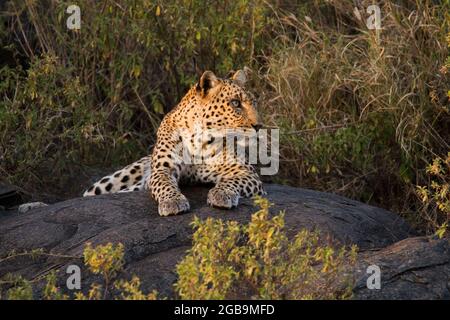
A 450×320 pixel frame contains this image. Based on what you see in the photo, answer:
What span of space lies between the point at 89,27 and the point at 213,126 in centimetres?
279

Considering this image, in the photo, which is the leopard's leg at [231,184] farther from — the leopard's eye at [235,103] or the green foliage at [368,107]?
the green foliage at [368,107]

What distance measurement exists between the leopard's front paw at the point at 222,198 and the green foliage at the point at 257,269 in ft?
4.42

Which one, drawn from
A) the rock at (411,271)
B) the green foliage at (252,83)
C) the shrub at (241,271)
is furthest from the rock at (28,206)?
the rock at (411,271)

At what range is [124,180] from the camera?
9695 millimetres

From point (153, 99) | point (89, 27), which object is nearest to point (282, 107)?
point (153, 99)

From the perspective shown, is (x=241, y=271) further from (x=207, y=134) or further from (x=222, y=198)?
(x=207, y=134)

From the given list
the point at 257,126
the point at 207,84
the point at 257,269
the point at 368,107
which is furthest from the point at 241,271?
the point at 368,107

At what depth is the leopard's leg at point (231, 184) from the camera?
26.7 ft

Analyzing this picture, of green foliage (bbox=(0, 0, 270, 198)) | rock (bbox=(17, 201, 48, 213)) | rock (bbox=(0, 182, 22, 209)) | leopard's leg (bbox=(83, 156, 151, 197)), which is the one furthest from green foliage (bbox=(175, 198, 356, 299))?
green foliage (bbox=(0, 0, 270, 198))

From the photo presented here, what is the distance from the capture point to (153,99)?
36.7ft

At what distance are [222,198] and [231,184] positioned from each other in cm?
35

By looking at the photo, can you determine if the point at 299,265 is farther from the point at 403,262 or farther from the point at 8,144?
the point at 8,144

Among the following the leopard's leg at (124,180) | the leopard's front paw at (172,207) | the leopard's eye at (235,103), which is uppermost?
the leopard's eye at (235,103)

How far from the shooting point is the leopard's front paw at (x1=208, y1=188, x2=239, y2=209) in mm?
8109
